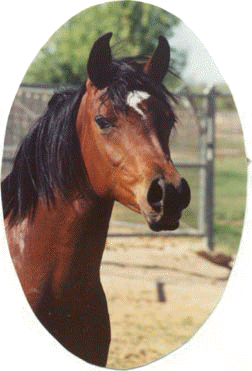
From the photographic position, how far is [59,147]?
1413mm

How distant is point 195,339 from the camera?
1.66m

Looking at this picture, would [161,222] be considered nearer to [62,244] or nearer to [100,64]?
[62,244]

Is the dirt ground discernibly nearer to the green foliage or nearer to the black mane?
the black mane

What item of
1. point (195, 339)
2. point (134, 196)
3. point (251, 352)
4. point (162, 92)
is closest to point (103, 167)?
point (134, 196)

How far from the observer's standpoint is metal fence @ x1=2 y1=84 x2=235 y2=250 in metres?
1.47

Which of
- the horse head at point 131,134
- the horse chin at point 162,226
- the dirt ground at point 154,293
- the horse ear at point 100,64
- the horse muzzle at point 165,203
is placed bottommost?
the dirt ground at point 154,293

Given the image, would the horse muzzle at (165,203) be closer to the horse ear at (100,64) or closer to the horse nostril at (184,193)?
the horse nostril at (184,193)

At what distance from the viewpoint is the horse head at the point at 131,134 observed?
136 centimetres

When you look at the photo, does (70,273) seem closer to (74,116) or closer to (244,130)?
(74,116)

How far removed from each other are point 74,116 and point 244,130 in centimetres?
46

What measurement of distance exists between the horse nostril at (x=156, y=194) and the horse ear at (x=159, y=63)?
0.80ft

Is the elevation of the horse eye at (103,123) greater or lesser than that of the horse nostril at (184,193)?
greater

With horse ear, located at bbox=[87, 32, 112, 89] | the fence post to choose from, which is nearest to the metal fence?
the fence post

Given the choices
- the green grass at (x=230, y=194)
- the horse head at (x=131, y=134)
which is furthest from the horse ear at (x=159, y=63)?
the green grass at (x=230, y=194)
